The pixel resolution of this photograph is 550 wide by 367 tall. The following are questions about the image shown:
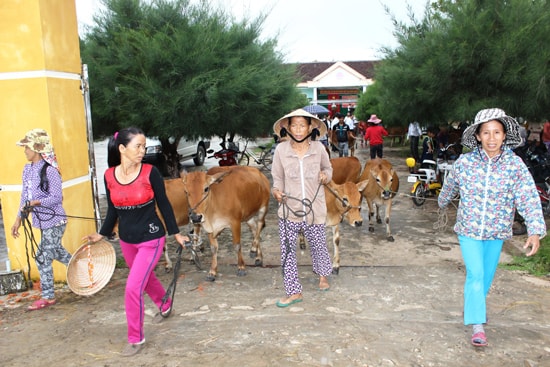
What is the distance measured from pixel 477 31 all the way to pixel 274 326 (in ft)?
20.7

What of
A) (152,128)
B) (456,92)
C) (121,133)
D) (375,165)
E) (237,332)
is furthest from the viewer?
(152,128)

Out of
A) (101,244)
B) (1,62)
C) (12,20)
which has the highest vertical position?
(12,20)

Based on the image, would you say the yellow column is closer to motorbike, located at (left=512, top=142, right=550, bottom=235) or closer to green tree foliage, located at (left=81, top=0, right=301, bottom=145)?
green tree foliage, located at (left=81, top=0, right=301, bottom=145)

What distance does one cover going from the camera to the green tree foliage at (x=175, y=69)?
29.7 feet

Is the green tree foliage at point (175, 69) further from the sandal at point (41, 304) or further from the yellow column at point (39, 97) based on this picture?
the sandal at point (41, 304)

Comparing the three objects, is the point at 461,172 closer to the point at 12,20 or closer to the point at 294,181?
the point at 294,181

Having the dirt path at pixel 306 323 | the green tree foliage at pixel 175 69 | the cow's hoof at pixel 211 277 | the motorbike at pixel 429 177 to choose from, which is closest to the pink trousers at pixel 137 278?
the dirt path at pixel 306 323

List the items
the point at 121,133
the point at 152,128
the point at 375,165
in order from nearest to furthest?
the point at 121,133
the point at 375,165
the point at 152,128

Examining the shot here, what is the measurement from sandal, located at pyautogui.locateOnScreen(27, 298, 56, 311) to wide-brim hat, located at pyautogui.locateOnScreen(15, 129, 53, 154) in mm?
1527

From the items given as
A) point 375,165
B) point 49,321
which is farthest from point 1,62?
point 375,165

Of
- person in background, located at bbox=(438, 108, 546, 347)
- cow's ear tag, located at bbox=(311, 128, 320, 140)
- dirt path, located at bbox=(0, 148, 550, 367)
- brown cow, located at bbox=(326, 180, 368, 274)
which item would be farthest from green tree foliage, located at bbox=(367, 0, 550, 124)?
person in background, located at bbox=(438, 108, 546, 347)

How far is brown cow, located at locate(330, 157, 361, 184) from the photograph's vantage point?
8.65 metres

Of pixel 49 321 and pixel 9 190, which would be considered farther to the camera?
pixel 9 190

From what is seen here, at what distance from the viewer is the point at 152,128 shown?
1009 cm
